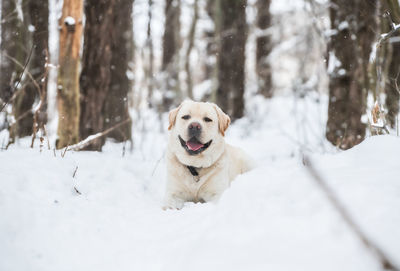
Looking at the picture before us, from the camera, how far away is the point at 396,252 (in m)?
1.17

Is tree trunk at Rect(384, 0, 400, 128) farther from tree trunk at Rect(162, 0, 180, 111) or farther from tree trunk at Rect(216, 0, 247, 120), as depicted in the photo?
tree trunk at Rect(162, 0, 180, 111)

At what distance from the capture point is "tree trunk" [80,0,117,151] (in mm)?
5387

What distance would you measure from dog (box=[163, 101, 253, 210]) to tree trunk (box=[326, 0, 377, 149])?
2698mm

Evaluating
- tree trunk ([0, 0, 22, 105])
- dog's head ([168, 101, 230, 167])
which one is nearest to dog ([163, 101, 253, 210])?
dog's head ([168, 101, 230, 167])

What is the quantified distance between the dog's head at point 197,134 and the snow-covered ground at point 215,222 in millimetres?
745

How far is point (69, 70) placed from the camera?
4398 mm

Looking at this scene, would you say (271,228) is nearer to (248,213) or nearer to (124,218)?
(248,213)

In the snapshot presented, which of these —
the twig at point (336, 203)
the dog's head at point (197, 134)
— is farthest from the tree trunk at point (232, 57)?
the twig at point (336, 203)

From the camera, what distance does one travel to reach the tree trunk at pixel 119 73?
5.69 m

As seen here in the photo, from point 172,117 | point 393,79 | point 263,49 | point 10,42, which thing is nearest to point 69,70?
point 172,117

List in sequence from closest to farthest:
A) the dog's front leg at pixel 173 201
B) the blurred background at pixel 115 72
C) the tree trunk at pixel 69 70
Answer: the dog's front leg at pixel 173 201
the blurred background at pixel 115 72
the tree trunk at pixel 69 70

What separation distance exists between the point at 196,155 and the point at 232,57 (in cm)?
684

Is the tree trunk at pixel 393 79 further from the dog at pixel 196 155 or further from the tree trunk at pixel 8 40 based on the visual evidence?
the tree trunk at pixel 8 40

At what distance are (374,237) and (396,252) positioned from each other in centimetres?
10
